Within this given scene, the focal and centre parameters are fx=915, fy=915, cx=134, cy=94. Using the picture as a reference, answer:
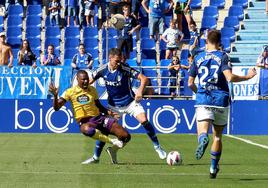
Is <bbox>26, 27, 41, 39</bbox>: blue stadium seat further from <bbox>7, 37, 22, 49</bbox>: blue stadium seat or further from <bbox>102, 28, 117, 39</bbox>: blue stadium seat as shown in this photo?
<bbox>102, 28, 117, 39</bbox>: blue stadium seat

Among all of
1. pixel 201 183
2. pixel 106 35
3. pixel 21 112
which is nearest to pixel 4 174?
pixel 201 183

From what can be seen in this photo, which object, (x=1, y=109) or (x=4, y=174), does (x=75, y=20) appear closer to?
(x=1, y=109)

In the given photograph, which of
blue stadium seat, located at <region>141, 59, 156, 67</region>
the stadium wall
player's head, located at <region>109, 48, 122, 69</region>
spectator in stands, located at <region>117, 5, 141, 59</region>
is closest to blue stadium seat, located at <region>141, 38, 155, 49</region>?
spectator in stands, located at <region>117, 5, 141, 59</region>

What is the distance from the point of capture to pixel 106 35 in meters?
30.8

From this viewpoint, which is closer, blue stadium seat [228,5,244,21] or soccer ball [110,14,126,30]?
soccer ball [110,14,126,30]

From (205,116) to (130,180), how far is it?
55.4 inches

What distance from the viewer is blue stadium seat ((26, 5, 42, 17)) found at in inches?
1302

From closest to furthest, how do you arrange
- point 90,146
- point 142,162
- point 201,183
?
point 201,183
point 142,162
point 90,146

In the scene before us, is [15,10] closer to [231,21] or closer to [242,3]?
[231,21]

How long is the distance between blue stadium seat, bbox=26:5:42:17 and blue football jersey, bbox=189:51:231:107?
20450mm

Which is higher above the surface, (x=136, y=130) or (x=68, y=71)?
(x=68, y=71)

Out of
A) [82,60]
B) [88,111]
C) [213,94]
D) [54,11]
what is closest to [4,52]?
[82,60]

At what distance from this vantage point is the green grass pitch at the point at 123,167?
12664 millimetres

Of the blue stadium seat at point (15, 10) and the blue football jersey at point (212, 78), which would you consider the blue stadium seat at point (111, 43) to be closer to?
the blue stadium seat at point (15, 10)
